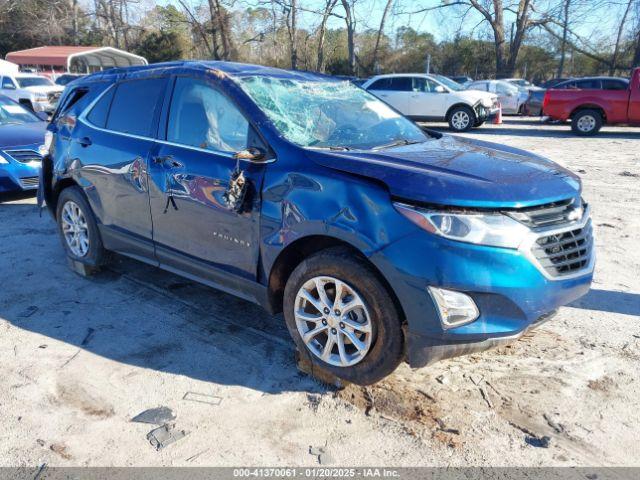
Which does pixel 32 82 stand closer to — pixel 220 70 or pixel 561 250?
pixel 220 70

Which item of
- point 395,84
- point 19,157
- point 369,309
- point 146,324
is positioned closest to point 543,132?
point 395,84

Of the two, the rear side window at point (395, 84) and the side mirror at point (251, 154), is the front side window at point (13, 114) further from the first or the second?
the rear side window at point (395, 84)

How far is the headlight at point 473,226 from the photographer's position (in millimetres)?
2557

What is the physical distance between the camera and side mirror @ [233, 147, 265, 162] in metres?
3.15

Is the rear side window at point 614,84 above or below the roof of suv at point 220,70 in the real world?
above

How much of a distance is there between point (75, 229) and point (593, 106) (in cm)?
1459

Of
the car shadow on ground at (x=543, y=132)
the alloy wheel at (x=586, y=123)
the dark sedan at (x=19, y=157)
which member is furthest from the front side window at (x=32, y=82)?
the alloy wheel at (x=586, y=123)

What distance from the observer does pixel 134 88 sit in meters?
4.27

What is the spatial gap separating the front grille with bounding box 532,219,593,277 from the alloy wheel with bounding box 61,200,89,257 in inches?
150

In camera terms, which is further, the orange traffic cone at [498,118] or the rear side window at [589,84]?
the orange traffic cone at [498,118]

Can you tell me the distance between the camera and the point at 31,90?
63.5ft

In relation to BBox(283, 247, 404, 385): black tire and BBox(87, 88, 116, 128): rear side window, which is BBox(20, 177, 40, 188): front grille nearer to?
BBox(87, 88, 116, 128): rear side window

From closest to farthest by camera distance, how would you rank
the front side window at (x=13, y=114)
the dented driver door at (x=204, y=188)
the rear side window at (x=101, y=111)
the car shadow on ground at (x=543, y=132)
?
the dented driver door at (x=204, y=188)
the rear side window at (x=101, y=111)
the front side window at (x=13, y=114)
the car shadow on ground at (x=543, y=132)

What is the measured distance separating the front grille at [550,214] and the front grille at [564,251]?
0.22ft
